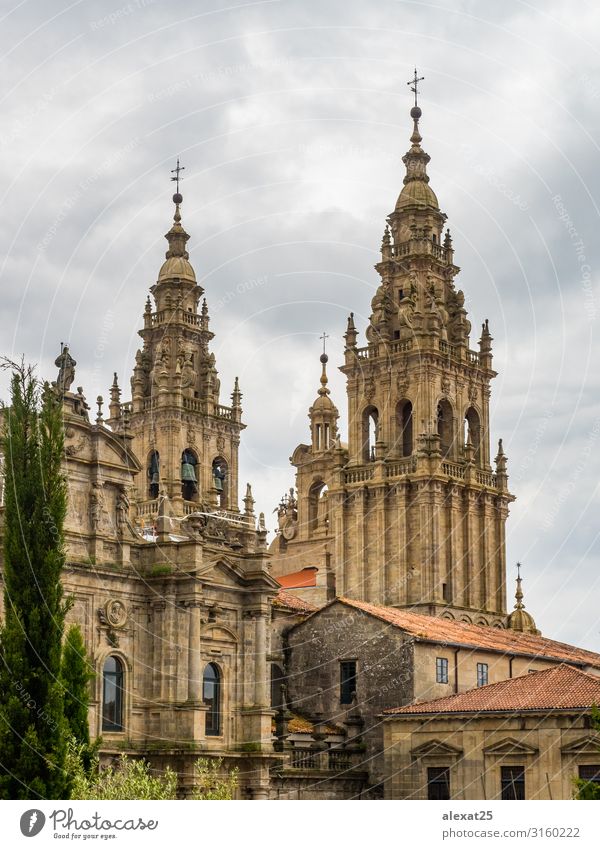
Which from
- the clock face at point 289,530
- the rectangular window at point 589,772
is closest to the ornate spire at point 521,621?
the clock face at point 289,530

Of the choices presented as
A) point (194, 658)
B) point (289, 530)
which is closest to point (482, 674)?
point (194, 658)

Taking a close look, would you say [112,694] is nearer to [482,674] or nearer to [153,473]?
[482,674]

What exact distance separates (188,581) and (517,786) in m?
13.6

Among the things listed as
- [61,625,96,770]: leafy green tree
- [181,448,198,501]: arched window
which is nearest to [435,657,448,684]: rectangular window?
[61,625,96,770]: leafy green tree

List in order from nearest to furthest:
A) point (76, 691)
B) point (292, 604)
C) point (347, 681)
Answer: point (76, 691) → point (347, 681) → point (292, 604)

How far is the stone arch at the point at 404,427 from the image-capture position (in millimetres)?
83438

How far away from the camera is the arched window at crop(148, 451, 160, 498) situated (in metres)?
85.9

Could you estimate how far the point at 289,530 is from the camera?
316 ft

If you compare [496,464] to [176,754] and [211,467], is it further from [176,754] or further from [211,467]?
[176,754]

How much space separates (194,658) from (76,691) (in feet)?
33.5

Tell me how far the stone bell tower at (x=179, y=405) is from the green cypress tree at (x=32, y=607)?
44845 millimetres

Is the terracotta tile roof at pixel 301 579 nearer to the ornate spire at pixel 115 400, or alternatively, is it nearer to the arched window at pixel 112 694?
the ornate spire at pixel 115 400

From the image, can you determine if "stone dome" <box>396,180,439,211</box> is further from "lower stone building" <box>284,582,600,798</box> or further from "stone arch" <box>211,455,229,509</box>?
"lower stone building" <box>284,582,600,798</box>
